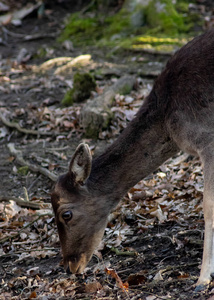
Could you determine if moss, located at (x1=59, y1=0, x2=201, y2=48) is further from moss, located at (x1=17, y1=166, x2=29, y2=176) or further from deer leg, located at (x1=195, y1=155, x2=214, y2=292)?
deer leg, located at (x1=195, y1=155, x2=214, y2=292)

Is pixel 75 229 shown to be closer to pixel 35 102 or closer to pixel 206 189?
pixel 206 189

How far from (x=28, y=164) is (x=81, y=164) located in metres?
3.52

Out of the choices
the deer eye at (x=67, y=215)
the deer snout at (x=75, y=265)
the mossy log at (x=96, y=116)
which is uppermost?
the deer eye at (x=67, y=215)

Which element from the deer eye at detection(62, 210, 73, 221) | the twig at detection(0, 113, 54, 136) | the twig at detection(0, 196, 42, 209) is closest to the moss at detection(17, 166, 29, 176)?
the twig at detection(0, 196, 42, 209)

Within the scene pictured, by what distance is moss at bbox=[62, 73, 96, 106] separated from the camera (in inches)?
413

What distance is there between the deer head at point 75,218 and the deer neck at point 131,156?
0.55ft

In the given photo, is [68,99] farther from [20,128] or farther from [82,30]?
[82,30]

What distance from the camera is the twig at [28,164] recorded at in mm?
8012

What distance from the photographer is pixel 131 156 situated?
18.3ft

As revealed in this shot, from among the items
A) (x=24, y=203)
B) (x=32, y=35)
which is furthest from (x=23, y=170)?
(x=32, y=35)

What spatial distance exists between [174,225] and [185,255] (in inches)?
28.2

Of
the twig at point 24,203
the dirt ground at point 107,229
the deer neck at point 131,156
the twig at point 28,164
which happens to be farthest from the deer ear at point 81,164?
the twig at point 28,164

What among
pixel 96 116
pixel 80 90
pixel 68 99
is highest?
pixel 96 116

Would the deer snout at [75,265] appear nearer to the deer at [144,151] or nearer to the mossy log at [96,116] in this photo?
the deer at [144,151]
